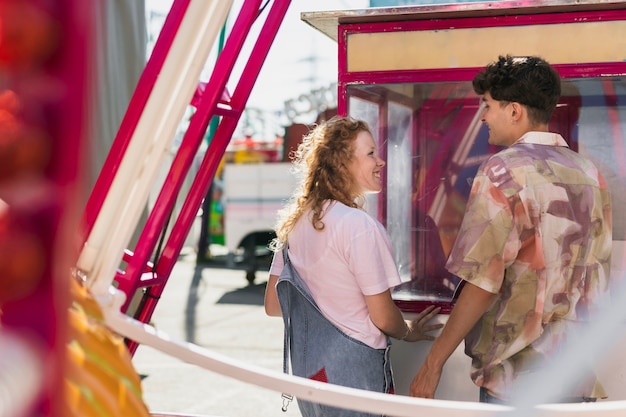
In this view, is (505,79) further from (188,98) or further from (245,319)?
(245,319)

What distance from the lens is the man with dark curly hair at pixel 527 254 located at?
1799 millimetres

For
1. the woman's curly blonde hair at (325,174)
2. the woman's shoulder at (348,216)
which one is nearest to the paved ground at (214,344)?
the woman's curly blonde hair at (325,174)

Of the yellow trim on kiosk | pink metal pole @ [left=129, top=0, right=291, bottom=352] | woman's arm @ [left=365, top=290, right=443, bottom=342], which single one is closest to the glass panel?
the yellow trim on kiosk

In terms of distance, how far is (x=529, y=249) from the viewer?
5.97 ft

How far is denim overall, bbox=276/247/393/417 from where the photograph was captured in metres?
1.98

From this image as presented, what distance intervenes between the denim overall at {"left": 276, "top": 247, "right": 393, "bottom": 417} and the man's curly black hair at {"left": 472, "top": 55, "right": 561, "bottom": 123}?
2.36ft

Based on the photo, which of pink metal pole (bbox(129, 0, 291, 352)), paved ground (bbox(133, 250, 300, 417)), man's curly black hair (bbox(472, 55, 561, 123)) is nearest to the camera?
man's curly black hair (bbox(472, 55, 561, 123))

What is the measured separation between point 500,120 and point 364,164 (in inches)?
15.5

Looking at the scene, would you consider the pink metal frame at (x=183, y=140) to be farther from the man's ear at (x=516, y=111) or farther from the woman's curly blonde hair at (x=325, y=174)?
the man's ear at (x=516, y=111)

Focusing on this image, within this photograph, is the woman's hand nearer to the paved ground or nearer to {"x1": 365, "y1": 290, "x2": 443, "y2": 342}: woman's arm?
{"x1": 365, "y1": 290, "x2": 443, "y2": 342}: woman's arm

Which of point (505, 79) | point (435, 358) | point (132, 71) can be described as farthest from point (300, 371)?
point (132, 71)

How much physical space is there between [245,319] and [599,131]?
5.88 meters

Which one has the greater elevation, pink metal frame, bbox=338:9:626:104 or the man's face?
pink metal frame, bbox=338:9:626:104

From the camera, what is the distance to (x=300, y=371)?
2064mm
